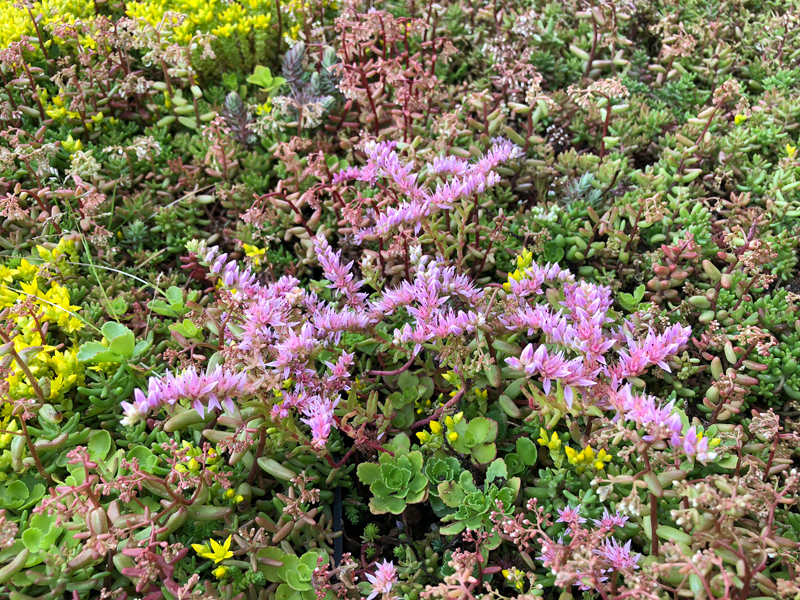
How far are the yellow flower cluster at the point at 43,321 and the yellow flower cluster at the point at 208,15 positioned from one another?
1462 millimetres

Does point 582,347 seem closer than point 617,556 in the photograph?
No

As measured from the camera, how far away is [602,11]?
3541 mm

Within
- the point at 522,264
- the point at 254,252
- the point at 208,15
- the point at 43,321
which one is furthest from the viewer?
the point at 208,15

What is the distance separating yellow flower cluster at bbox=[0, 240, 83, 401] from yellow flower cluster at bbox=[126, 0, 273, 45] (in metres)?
1.46

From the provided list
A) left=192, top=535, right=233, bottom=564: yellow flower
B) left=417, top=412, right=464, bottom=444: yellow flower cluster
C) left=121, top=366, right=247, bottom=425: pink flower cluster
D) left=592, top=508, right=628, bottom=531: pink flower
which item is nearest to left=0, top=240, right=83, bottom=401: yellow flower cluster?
left=121, top=366, right=247, bottom=425: pink flower cluster

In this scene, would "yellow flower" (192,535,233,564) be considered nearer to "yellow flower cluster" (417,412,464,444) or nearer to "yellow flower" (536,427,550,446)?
"yellow flower cluster" (417,412,464,444)

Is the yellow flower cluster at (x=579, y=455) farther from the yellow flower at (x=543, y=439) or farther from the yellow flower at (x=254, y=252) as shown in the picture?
the yellow flower at (x=254, y=252)

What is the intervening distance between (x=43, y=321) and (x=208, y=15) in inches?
80.0

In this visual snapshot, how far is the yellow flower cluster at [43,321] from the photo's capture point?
2.33m

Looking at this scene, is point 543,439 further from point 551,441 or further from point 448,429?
point 448,429

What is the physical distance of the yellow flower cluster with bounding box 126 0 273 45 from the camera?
3.55 meters

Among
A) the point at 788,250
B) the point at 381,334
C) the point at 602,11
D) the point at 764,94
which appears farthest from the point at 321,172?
the point at 764,94

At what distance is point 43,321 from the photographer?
2.49m

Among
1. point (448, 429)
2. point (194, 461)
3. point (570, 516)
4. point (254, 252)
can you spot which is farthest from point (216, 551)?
point (254, 252)
